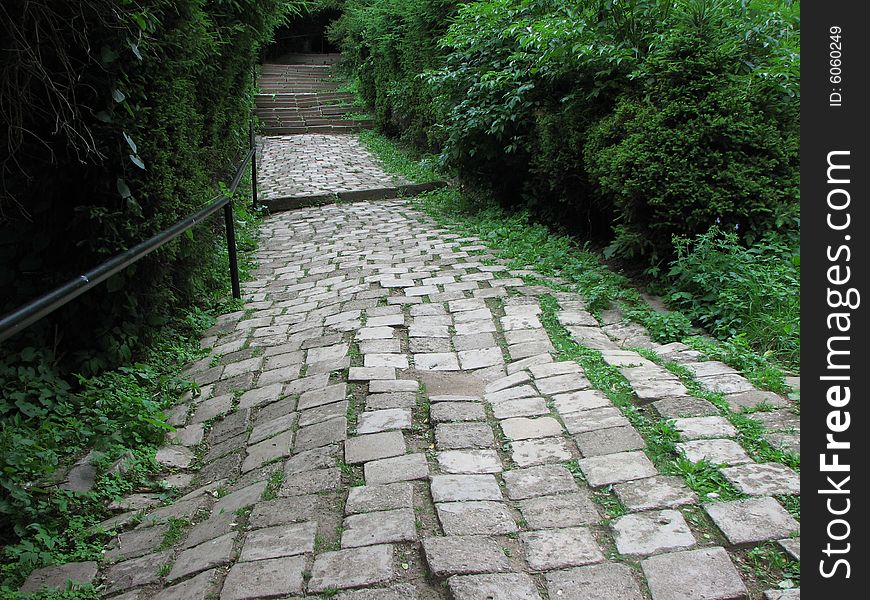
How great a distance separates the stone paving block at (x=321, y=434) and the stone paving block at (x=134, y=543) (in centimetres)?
66

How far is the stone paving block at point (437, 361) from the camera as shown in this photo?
3.84 meters

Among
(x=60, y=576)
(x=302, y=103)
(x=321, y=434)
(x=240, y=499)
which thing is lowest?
(x=60, y=576)

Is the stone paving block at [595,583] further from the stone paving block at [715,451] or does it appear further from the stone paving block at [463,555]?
the stone paving block at [715,451]

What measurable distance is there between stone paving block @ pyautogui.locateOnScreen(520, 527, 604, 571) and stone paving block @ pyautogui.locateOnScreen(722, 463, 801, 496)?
0.63 metres

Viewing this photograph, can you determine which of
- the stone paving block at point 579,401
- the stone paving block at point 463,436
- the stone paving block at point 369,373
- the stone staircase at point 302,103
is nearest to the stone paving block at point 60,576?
the stone paving block at point 463,436

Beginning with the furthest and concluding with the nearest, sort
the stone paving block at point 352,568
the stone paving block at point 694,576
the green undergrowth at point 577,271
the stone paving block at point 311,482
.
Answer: the green undergrowth at point 577,271
the stone paving block at point 311,482
the stone paving block at point 352,568
the stone paving block at point 694,576

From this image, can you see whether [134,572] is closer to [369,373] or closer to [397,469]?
[397,469]

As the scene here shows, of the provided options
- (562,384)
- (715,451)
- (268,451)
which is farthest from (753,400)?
(268,451)

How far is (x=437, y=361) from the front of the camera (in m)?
3.94

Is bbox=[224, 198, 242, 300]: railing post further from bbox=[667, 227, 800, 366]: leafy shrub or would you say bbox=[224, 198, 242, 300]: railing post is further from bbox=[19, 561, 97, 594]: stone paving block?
bbox=[667, 227, 800, 366]: leafy shrub

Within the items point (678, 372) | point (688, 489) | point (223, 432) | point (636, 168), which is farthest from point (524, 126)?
point (688, 489)

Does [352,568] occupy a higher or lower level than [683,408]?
lower

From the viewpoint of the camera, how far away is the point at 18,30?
10.1 feet
